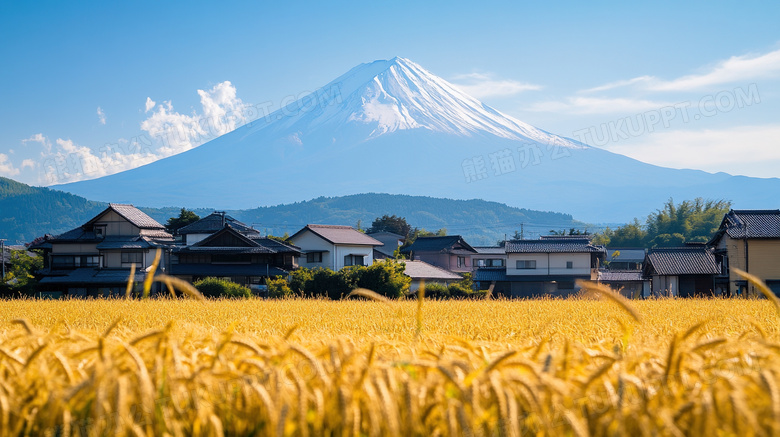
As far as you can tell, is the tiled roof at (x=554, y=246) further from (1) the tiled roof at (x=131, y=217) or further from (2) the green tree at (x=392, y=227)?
(2) the green tree at (x=392, y=227)

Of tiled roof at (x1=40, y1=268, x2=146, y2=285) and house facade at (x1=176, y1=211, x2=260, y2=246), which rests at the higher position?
house facade at (x1=176, y1=211, x2=260, y2=246)

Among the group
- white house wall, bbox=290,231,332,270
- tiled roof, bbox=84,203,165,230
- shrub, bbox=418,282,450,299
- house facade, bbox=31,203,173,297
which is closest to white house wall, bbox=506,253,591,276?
white house wall, bbox=290,231,332,270

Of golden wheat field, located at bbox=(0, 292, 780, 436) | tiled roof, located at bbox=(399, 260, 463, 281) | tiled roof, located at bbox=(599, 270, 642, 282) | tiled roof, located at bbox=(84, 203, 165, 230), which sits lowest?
tiled roof, located at bbox=(599, 270, 642, 282)

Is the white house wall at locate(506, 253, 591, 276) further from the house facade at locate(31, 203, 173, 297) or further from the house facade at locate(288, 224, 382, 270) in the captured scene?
the house facade at locate(31, 203, 173, 297)

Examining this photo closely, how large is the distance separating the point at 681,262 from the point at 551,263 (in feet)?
33.1

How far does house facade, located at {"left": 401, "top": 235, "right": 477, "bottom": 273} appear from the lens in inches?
2313

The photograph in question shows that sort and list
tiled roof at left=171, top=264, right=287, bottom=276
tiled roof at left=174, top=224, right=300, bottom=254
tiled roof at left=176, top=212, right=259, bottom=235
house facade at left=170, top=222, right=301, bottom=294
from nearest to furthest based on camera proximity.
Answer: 1. tiled roof at left=171, top=264, right=287, bottom=276
2. house facade at left=170, top=222, right=301, bottom=294
3. tiled roof at left=174, top=224, right=300, bottom=254
4. tiled roof at left=176, top=212, right=259, bottom=235

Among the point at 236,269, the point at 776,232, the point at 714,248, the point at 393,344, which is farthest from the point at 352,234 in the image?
the point at 393,344

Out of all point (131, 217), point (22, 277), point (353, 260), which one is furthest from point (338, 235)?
point (22, 277)

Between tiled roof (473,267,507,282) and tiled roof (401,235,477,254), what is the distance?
9.75 meters

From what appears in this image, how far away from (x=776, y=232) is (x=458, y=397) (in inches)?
1382

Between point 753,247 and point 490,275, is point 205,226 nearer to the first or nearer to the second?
point 490,275

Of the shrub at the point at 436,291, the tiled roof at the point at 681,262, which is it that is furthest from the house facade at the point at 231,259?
the tiled roof at the point at 681,262

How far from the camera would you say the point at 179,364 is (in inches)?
93.0
